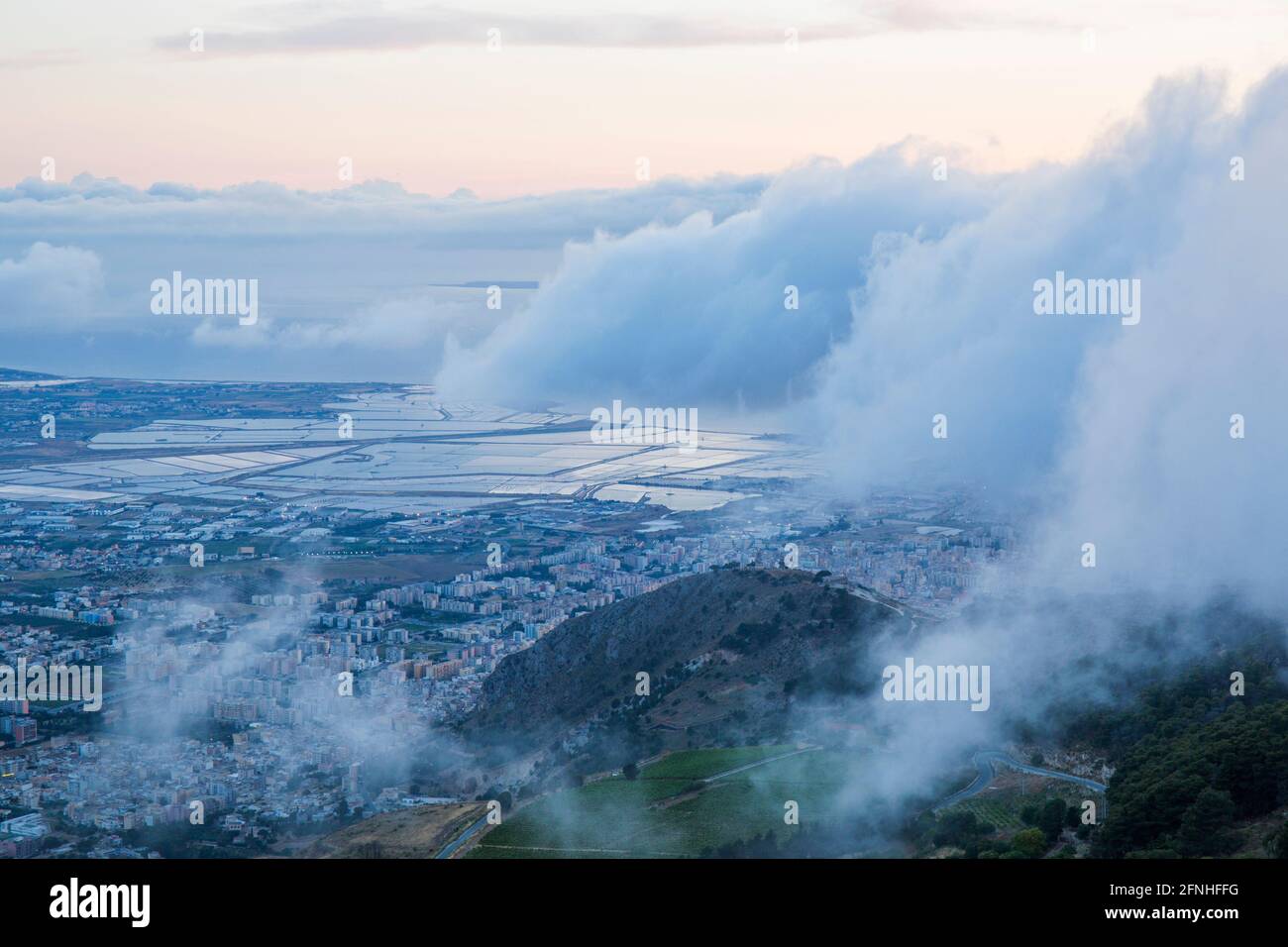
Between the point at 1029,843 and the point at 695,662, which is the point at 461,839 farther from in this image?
the point at 695,662

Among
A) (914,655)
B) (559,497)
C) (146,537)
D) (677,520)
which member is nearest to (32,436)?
(146,537)

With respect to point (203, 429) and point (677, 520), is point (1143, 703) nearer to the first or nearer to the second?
point (677, 520)

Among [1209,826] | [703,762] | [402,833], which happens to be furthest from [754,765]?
[1209,826]

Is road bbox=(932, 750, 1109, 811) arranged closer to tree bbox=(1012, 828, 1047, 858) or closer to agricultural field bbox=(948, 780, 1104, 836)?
agricultural field bbox=(948, 780, 1104, 836)

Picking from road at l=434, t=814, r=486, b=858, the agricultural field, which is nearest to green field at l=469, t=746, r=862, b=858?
road at l=434, t=814, r=486, b=858

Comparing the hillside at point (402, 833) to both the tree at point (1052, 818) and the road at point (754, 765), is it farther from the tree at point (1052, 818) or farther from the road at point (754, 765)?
the tree at point (1052, 818)

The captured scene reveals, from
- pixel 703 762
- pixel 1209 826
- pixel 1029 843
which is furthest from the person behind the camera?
pixel 703 762
